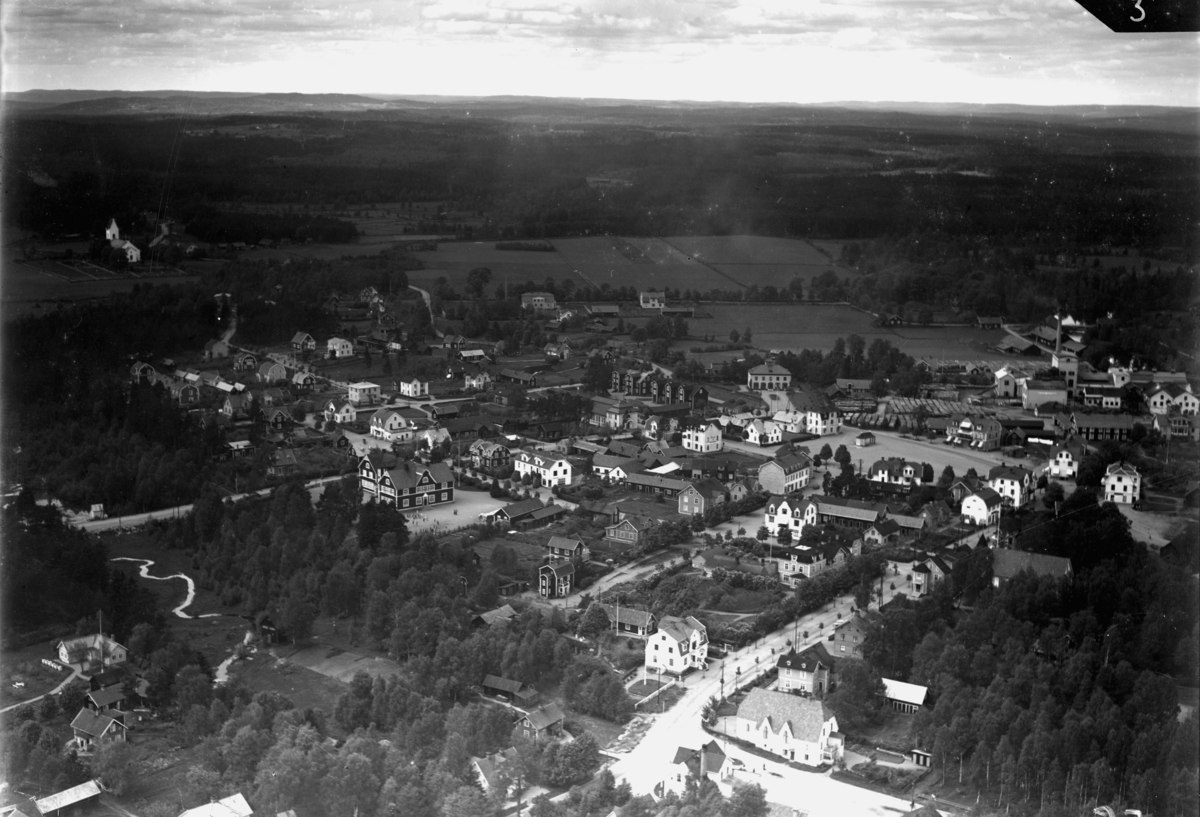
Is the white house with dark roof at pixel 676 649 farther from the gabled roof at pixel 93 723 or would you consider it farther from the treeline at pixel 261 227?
the treeline at pixel 261 227

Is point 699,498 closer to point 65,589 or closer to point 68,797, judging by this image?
point 65,589

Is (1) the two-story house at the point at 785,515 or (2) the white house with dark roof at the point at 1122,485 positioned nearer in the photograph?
(1) the two-story house at the point at 785,515

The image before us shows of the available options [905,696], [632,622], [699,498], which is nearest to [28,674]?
[632,622]

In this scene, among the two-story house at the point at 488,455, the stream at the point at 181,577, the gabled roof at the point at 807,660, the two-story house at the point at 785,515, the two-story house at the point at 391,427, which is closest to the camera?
the gabled roof at the point at 807,660

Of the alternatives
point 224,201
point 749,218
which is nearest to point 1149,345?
point 749,218

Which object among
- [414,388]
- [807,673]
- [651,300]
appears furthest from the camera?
[651,300]

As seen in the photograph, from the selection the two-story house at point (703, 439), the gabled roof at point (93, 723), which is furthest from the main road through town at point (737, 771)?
the two-story house at point (703, 439)
